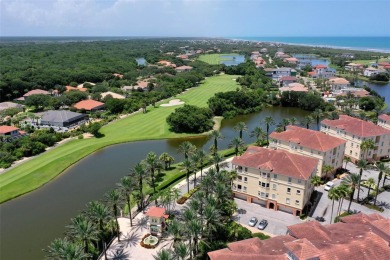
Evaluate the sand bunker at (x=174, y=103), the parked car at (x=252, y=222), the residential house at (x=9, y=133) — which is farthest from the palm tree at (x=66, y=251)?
the sand bunker at (x=174, y=103)

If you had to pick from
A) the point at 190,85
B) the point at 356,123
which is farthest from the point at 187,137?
the point at 190,85

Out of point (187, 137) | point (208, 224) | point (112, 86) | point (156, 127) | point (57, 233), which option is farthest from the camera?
point (112, 86)

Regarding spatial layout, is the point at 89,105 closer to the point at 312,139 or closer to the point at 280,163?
the point at 312,139

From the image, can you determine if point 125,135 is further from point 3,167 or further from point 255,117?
point 255,117

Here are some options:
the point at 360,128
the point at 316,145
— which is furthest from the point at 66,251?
the point at 360,128

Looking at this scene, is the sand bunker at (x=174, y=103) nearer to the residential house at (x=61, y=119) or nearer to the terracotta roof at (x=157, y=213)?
the residential house at (x=61, y=119)

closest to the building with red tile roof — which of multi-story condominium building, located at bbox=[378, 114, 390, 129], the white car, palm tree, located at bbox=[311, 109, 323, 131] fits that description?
the white car
